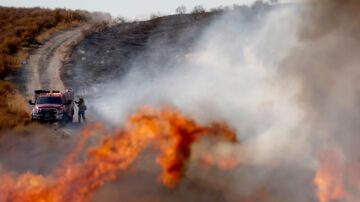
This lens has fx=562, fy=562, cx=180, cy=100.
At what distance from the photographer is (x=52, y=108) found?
3391cm

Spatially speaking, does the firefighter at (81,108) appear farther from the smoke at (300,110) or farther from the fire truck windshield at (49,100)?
the smoke at (300,110)

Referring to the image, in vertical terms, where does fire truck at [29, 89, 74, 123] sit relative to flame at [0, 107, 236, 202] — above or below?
above

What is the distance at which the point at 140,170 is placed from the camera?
845 inches

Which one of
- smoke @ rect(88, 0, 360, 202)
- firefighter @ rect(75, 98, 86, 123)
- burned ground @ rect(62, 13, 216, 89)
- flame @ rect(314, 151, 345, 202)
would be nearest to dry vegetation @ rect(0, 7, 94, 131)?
firefighter @ rect(75, 98, 86, 123)

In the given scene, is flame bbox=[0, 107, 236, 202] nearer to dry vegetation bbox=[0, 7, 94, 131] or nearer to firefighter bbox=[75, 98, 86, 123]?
dry vegetation bbox=[0, 7, 94, 131]

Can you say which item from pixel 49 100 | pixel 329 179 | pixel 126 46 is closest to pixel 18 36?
pixel 126 46

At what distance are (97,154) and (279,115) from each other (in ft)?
28.5

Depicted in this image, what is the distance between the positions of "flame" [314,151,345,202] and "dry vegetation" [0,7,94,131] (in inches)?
656

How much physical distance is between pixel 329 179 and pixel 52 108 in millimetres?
19055

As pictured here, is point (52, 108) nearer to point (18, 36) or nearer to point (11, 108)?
point (11, 108)

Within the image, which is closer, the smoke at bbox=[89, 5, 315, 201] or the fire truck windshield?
the smoke at bbox=[89, 5, 315, 201]

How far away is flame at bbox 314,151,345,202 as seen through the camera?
1974 cm

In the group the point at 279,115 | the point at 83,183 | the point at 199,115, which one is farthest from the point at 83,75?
the point at 83,183

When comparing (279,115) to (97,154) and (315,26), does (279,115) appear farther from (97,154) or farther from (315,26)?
(97,154)
